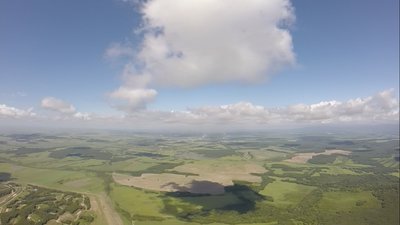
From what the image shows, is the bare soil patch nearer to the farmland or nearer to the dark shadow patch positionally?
the farmland

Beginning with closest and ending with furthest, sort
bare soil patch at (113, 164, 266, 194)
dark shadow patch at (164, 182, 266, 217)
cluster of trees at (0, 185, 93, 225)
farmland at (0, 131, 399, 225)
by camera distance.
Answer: cluster of trees at (0, 185, 93, 225), farmland at (0, 131, 399, 225), dark shadow patch at (164, 182, 266, 217), bare soil patch at (113, 164, 266, 194)

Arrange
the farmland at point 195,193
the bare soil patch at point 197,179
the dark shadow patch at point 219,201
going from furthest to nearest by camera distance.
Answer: the bare soil patch at point 197,179
the dark shadow patch at point 219,201
the farmland at point 195,193

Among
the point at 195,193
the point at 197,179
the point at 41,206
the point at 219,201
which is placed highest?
the point at 197,179

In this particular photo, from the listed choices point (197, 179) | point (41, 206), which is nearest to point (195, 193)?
point (197, 179)

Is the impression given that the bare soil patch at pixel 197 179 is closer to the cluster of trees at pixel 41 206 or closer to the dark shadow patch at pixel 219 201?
the dark shadow patch at pixel 219 201

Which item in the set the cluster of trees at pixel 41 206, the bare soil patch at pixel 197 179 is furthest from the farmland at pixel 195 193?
the bare soil patch at pixel 197 179

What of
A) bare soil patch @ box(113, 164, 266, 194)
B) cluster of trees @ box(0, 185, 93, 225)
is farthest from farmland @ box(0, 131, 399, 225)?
bare soil patch @ box(113, 164, 266, 194)

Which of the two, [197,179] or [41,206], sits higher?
[197,179]

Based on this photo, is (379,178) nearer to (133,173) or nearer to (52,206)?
(133,173)

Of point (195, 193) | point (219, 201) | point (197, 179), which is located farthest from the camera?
point (197, 179)

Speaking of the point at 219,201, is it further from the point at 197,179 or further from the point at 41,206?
the point at 41,206

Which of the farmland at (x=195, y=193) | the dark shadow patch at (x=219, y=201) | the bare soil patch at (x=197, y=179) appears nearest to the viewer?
the farmland at (x=195, y=193)
